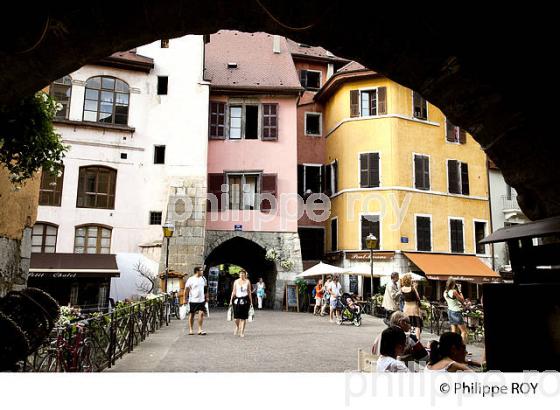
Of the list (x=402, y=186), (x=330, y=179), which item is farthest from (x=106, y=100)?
(x=402, y=186)

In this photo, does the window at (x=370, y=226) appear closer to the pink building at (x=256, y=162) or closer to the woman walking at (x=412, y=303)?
the pink building at (x=256, y=162)

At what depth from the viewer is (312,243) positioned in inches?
853

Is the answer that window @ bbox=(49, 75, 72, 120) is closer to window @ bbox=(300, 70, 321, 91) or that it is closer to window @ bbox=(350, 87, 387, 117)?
window @ bbox=(300, 70, 321, 91)

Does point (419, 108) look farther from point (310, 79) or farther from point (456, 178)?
point (310, 79)

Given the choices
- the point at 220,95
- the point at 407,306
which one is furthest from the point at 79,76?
the point at 407,306

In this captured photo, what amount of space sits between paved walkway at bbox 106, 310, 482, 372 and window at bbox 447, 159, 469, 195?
1109 centimetres

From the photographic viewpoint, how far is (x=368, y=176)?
19.5 metres

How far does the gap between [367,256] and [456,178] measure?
5319mm

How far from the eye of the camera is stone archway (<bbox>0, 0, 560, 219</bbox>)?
3707 millimetres

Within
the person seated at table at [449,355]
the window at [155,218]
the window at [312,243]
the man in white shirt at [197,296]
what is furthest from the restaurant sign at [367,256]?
the person seated at table at [449,355]

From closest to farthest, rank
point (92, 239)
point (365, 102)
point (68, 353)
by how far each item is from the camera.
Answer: point (68, 353) < point (92, 239) < point (365, 102)
